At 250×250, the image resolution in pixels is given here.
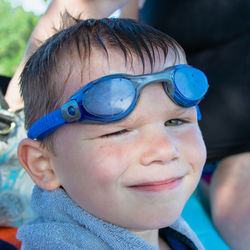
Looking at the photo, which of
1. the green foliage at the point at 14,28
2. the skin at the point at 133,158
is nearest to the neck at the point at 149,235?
the skin at the point at 133,158

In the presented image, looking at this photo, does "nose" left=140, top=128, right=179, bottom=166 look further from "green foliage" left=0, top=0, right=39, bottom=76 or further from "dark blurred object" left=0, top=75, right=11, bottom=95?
"green foliage" left=0, top=0, right=39, bottom=76

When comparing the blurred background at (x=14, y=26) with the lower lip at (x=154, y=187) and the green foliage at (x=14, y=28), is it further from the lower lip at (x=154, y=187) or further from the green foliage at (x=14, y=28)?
the lower lip at (x=154, y=187)

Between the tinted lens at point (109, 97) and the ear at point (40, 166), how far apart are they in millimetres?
319

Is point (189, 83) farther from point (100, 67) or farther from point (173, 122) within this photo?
point (100, 67)

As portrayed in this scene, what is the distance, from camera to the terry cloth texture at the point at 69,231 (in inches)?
46.7

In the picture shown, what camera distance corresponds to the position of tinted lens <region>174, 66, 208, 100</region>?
1.18 meters

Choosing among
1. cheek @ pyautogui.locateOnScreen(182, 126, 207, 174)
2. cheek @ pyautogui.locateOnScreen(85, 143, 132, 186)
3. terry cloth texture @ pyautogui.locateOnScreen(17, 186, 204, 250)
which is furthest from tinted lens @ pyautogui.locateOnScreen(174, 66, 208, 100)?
terry cloth texture @ pyautogui.locateOnScreen(17, 186, 204, 250)

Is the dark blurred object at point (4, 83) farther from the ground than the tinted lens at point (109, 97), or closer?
closer

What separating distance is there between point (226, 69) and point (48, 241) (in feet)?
5.24

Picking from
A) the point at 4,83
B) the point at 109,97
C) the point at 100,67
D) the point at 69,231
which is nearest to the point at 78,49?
the point at 100,67

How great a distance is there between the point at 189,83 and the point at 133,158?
38 cm

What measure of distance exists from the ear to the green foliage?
11.0 meters

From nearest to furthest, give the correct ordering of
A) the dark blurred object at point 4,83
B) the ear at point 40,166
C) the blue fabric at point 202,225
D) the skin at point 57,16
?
the ear at point 40,166
the blue fabric at point 202,225
the skin at point 57,16
the dark blurred object at point 4,83

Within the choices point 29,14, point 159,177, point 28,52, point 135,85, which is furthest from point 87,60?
point 29,14
